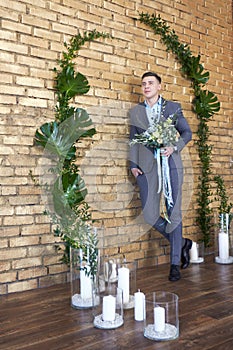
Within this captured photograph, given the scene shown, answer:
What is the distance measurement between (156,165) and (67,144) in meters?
0.79

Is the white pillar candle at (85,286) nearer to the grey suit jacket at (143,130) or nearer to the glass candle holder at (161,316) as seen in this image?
the glass candle holder at (161,316)

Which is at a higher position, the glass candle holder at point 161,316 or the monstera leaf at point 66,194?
the monstera leaf at point 66,194

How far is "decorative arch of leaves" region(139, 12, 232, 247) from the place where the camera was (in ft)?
12.9

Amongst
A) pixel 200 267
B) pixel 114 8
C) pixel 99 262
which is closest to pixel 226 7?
pixel 114 8

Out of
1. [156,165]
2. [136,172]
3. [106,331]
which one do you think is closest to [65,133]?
[136,172]

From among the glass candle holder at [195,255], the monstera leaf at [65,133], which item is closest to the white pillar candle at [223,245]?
the glass candle holder at [195,255]

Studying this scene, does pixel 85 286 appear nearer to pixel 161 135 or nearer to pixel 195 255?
pixel 161 135

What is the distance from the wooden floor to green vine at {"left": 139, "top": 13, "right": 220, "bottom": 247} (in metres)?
1.16

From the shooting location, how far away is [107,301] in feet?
6.61

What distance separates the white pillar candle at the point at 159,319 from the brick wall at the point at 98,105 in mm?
1201

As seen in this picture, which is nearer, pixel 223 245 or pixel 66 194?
pixel 66 194

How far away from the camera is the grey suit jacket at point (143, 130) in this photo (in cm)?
325

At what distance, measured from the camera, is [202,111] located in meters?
3.99

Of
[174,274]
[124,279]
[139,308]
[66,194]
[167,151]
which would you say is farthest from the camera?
[167,151]
